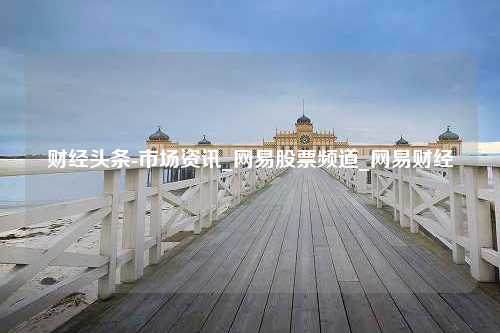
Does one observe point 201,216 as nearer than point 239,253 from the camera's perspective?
No

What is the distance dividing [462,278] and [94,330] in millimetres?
2795

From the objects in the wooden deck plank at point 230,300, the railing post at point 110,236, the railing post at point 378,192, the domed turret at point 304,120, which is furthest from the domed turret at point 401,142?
the railing post at point 110,236

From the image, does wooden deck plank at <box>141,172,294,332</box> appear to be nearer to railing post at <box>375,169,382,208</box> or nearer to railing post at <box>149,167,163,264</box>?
railing post at <box>149,167,163,264</box>

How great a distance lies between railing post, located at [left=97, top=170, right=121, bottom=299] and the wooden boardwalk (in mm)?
148

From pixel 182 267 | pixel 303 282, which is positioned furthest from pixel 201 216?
pixel 303 282

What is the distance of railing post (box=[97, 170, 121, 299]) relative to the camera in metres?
2.21

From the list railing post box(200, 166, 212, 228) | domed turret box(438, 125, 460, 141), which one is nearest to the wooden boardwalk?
railing post box(200, 166, 212, 228)

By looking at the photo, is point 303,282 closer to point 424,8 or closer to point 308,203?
point 308,203

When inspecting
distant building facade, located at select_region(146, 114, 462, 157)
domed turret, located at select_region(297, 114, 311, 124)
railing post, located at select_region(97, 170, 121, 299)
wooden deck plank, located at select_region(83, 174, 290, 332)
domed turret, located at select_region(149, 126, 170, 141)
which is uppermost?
domed turret, located at select_region(297, 114, 311, 124)

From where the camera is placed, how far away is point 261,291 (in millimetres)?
2270

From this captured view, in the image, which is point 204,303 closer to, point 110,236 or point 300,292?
point 300,292

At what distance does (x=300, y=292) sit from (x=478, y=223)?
5.30 ft

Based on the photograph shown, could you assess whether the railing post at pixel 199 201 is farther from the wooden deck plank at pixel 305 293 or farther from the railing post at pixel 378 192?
the railing post at pixel 378 192

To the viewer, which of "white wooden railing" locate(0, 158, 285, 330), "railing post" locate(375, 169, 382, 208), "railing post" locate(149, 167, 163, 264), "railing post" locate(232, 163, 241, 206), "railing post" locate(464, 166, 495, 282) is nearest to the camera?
"white wooden railing" locate(0, 158, 285, 330)
